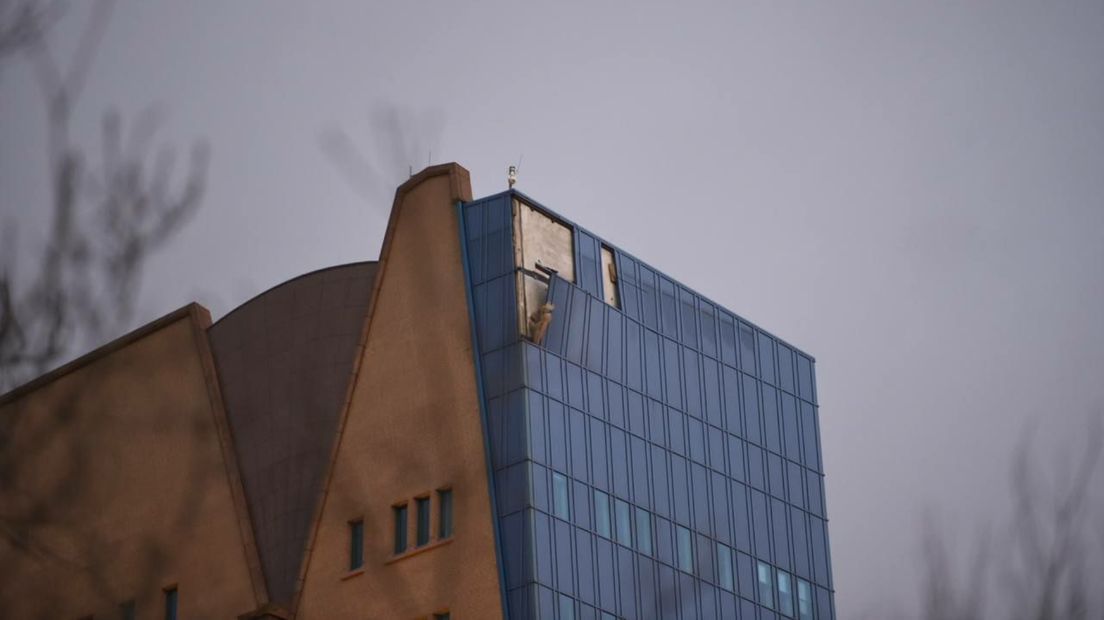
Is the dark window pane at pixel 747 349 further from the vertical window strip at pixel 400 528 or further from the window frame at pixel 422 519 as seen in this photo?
the vertical window strip at pixel 400 528

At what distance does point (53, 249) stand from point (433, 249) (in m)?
36.4

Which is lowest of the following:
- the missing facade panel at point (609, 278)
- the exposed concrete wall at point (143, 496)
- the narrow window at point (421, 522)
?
the narrow window at point (421, 522)

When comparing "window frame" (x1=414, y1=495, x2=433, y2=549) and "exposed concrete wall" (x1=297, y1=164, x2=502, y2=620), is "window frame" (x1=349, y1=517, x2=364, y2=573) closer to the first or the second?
"exposed concrete wall" (x1=297, y1=164, x2=502, y2=620)

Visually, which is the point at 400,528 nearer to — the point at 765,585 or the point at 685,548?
the point at 685,548

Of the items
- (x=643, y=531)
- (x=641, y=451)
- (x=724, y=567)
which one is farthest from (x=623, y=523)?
(x=724, y=567)

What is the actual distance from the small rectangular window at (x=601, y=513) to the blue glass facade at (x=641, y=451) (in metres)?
0.07

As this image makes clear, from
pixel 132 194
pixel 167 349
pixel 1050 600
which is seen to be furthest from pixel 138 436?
pixel 1050 600

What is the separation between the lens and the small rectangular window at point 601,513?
57.7 m

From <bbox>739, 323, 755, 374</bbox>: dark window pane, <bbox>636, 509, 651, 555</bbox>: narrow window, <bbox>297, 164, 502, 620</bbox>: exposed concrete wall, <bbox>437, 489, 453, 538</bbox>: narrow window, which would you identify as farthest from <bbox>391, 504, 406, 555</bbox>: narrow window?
<bbox>739, 323, 755, 374</bbox>: dark window pane

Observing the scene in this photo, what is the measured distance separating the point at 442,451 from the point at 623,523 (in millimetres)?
6502

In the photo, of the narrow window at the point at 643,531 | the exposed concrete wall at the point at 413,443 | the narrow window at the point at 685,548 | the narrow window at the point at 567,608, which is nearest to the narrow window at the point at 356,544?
the exposed concrete wall at the point at 413,443

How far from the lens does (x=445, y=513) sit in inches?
2206

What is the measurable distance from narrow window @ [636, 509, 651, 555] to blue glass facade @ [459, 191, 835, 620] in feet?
0.24

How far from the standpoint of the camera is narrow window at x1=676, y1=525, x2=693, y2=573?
60969mm
